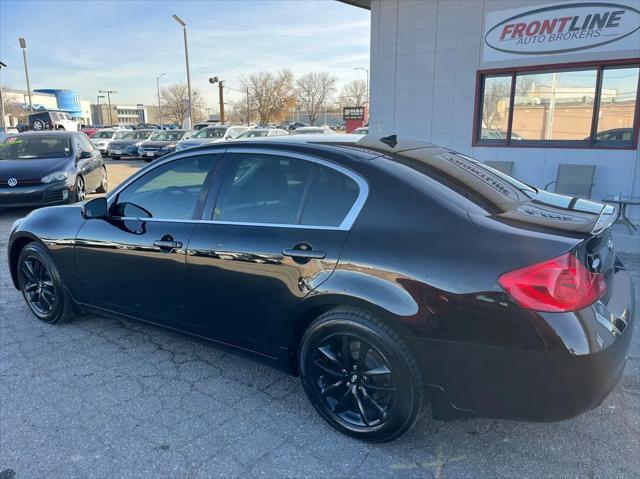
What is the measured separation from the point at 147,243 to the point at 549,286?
98.1 inches

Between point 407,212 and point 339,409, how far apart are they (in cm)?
→ 117

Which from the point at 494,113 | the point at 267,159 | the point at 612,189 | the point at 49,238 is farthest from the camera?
the point at 494,113

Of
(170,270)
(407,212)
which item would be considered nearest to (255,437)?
(170,270)

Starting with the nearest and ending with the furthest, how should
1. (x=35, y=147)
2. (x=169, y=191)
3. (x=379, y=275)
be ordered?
1. (x=379, y=275)
2. (x=169, y=191)
3. (x=35, y=147)

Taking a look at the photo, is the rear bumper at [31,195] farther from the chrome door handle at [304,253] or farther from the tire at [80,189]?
the chrome door handle at [304,253]

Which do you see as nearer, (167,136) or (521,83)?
(521,83)

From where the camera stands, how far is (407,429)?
2.44 meters

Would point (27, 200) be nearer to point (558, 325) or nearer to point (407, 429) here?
point (407, 429)

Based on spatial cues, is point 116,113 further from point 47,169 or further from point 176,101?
point 47,169

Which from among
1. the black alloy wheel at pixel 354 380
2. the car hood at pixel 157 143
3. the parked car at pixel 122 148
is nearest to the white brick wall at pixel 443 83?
the black alloy wheel at pixel 354 380

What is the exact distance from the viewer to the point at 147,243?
10.7 feet

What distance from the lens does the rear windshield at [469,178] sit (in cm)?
259

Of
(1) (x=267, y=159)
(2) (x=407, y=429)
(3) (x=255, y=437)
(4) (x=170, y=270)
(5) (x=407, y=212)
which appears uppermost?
(1) (x=267, y=159)

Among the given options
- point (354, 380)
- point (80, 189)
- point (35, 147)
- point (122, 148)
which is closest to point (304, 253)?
point (354, 380)
